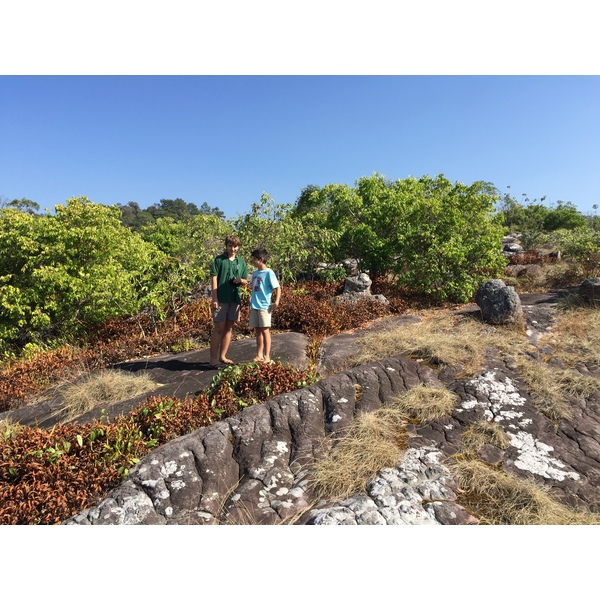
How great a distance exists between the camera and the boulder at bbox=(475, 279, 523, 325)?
875 cm

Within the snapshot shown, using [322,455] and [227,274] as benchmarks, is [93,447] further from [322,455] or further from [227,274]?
[227,274]

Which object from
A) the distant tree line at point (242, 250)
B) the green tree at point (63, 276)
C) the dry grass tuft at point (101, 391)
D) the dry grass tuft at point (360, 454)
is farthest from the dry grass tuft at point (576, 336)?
the green tree at point (63, 276)

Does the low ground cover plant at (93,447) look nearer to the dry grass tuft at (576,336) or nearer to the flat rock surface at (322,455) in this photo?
the flat rock surface at (322,455)

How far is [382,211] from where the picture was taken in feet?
46.6

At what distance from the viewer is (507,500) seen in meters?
3.80

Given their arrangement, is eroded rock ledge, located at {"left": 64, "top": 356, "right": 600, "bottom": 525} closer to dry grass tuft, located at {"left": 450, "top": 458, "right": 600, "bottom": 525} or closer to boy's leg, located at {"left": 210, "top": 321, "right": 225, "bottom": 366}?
dry grass tuft, located at {"left": 450, "top": 458, "right": 600, "bottom": 525}

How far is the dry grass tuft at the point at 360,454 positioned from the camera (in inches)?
160

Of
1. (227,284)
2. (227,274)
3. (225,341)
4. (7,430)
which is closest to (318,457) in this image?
(225,341)

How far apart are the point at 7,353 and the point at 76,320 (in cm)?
171

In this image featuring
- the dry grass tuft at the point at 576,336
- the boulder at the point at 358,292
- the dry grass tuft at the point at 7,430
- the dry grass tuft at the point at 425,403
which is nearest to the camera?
the dry grass tuft at the point at 7,430

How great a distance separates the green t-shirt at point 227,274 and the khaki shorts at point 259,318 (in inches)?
20.1

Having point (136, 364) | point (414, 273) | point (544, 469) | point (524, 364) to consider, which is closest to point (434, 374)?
point (524, 364)

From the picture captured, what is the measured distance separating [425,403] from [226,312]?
3740 mm

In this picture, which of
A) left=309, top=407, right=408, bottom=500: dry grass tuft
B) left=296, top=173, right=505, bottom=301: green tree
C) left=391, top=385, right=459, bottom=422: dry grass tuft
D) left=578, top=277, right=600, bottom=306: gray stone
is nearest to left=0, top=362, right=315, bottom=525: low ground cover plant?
left=309, top=407, right=408, bottom=500: dry grass tuft
